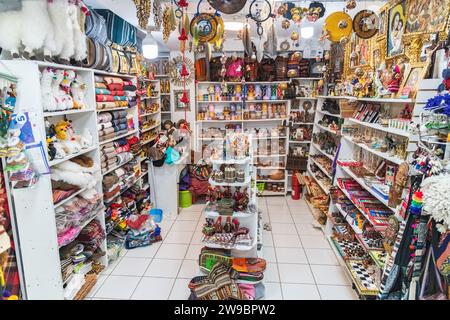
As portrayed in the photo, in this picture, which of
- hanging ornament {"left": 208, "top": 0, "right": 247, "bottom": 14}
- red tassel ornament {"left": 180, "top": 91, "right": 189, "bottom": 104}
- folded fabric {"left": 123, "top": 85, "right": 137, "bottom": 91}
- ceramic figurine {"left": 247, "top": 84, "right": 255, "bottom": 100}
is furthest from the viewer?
ceramic figurine {"left": 247, "top": 84, "right": 255, "bottom": 100}

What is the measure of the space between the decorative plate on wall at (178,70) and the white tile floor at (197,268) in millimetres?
2596

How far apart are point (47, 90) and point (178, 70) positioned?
3.29 meters

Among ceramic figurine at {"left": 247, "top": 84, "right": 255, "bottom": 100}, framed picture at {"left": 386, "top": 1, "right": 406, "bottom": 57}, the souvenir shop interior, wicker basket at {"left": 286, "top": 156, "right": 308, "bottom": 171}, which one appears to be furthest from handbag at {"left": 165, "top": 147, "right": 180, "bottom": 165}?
framed picture at {"left": 386, "top": 1, "right": 406, "bottom": 57}

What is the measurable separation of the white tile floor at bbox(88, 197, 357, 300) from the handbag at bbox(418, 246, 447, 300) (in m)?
1.19

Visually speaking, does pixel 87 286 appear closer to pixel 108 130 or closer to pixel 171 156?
pixel 108 130

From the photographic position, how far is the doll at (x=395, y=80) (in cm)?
263

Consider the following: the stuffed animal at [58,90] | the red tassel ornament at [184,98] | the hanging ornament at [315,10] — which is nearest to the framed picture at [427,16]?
the hanging ornament at [315,10]

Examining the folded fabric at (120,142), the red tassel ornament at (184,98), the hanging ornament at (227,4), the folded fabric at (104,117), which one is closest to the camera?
the hanging ornament at (227,4)

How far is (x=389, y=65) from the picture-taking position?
305 centimetres

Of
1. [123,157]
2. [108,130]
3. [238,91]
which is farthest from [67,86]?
[238,91]

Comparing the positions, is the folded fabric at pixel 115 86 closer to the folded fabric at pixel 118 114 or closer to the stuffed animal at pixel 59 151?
the folded fabric at pixel 118 114

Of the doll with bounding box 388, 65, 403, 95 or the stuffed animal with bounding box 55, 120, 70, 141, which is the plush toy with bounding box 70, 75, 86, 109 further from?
the doll with bounding box 388, 65, 403, 95

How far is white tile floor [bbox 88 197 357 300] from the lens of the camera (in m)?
2.87
